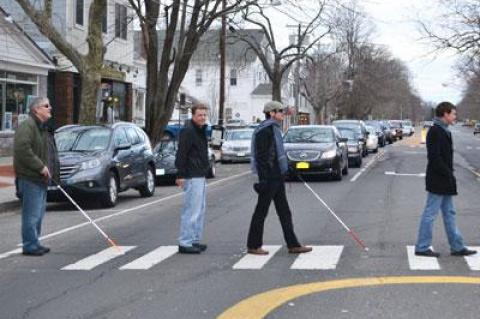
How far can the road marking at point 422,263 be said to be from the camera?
8336 mm

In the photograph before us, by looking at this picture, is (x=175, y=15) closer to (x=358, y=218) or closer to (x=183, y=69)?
(x=183, y=69)

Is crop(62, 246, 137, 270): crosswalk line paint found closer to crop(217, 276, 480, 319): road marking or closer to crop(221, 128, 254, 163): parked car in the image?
crop(217, 276, 480, 319): road marking

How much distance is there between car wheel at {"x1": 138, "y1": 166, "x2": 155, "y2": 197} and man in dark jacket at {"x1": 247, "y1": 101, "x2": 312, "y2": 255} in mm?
8331

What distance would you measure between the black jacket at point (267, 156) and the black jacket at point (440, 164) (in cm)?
183

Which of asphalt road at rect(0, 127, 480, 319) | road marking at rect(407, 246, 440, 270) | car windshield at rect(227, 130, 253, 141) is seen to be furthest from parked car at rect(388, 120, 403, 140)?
road marking at rect(407, 246, 440, 270)

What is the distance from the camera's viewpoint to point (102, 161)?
15.0m

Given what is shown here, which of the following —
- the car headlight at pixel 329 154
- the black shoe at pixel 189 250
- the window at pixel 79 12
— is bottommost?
the black shoe at pixel 189 250

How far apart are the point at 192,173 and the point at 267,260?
4.79 feet

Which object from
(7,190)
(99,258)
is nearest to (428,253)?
(99,258)

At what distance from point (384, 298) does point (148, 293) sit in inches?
88.7

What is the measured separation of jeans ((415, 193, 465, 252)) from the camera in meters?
8.90

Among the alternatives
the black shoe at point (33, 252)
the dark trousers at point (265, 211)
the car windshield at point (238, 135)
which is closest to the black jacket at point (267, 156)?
the dark trousers at point (265, 211)

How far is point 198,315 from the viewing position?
6.46m

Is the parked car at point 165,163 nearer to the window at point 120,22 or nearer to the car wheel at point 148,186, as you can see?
the car wheel at point 148,186
